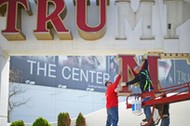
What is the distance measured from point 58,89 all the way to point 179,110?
922 inches

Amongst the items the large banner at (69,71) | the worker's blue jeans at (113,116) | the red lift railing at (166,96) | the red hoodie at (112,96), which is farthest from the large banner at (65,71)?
the red lift railing at (166,96)

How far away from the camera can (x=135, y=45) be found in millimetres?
12094

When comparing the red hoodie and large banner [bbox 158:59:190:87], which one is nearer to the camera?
the red hoodie

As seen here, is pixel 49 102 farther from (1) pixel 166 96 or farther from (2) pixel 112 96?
(1) pixel 166 96

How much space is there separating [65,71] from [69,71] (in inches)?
23.2

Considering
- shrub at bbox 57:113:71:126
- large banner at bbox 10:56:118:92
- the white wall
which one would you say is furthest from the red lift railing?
the white wall

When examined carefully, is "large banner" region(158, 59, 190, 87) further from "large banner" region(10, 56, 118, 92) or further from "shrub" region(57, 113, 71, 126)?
"shrub" region(57, 113, 71, 126)

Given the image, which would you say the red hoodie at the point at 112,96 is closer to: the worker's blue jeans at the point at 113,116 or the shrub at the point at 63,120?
the worker's blue jeans at the point at 113,116

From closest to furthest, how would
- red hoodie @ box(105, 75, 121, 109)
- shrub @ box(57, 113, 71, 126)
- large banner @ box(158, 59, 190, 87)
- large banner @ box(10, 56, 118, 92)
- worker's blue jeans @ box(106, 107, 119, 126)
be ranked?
worker's blue jeans @ box(106, 107, 119, 126)
red hoodie @ box(105, 75, 121, 109)
shrub @ box(57, 113, 71, 126)
large banner @ box(10, 56, 118, 92)
large banner @ box(158, 59, 190, 87)

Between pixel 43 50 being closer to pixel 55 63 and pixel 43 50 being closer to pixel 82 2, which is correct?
pixel 82 2

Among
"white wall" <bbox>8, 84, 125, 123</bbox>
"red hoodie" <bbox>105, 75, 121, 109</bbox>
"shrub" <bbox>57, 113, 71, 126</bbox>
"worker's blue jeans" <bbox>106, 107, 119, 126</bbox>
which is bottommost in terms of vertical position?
"white wall" <bbox>8, 84, 125, 123</bbox>

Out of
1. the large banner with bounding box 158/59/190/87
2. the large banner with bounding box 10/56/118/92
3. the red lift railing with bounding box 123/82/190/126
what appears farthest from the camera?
the large banner with bounding box 158/59/190/87

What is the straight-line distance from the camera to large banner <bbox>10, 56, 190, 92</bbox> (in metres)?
33.3

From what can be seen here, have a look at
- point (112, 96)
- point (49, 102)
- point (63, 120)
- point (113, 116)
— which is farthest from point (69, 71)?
point (113, 116)
